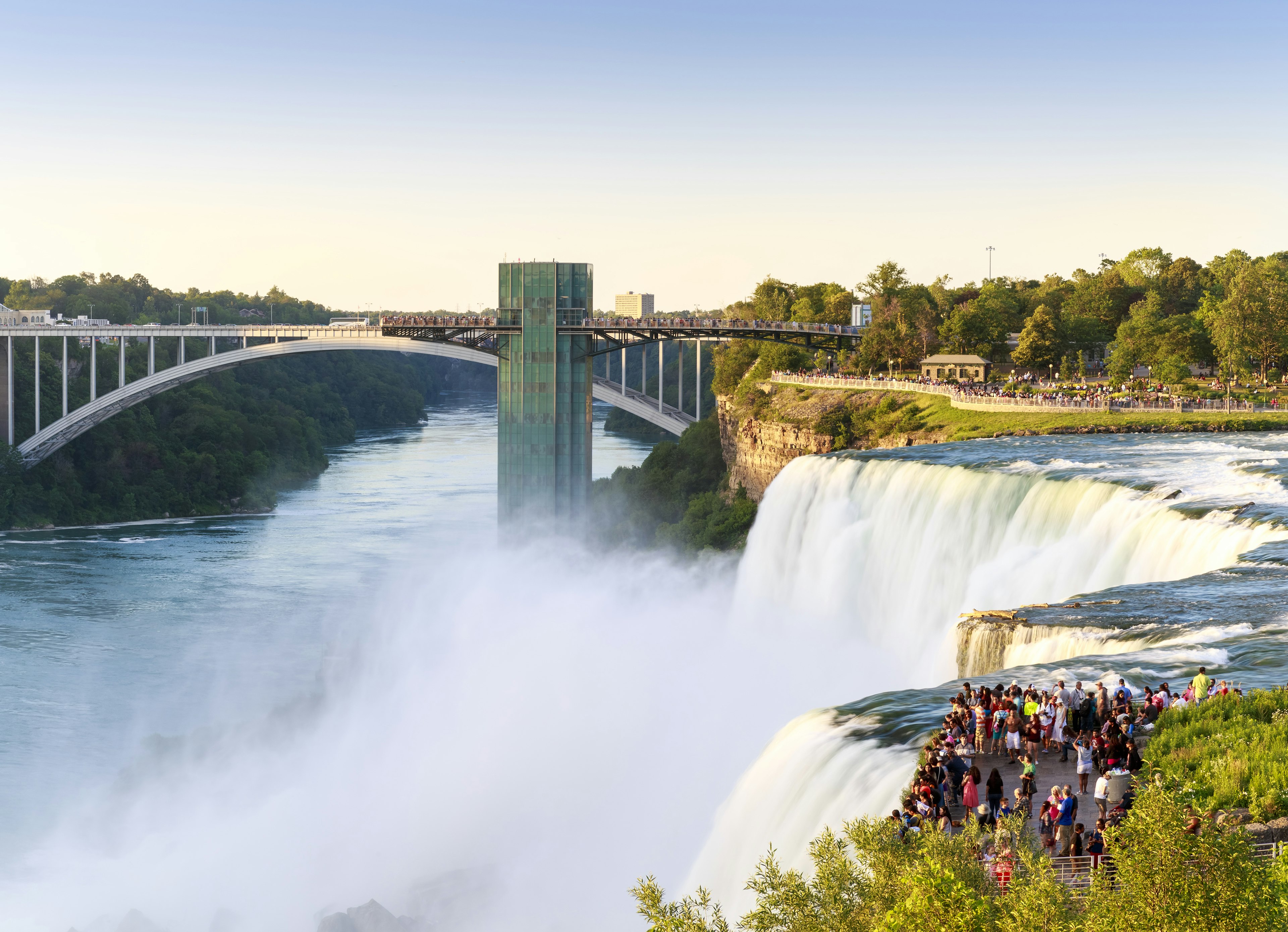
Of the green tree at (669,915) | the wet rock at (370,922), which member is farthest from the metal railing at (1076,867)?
the wet rock at (370,922)

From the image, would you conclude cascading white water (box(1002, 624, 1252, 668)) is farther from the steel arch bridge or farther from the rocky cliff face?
the steel arch bridge

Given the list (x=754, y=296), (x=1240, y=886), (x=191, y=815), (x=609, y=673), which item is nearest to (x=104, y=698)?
(x=191, y=815)

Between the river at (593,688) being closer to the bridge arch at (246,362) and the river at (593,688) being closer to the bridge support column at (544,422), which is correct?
the bridge support column at (544,422)

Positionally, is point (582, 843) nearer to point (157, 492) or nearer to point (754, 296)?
point (157, 492)

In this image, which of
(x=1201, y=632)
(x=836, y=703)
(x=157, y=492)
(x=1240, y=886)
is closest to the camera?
(x=1240, y=886)

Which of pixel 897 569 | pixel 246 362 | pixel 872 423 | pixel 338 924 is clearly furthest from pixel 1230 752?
pixel 246 362
